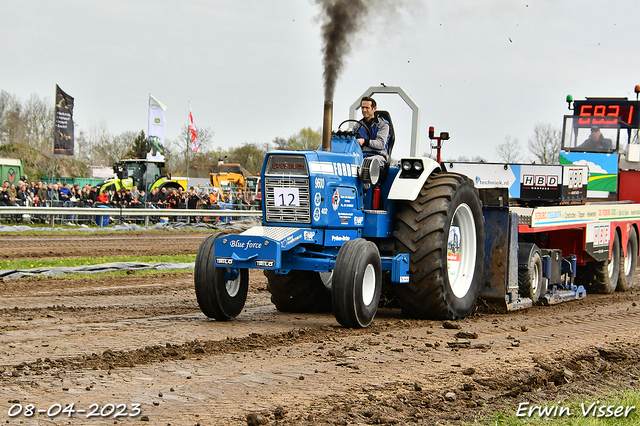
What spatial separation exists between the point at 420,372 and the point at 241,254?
104 inches

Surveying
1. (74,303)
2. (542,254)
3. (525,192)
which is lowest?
(74,303)

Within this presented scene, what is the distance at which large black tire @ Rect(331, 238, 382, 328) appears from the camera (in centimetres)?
748

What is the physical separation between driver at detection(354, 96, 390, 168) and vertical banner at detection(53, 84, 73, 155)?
19.9 m

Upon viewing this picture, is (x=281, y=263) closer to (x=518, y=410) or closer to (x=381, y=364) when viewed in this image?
(x=381, y=364)

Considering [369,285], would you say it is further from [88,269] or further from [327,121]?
[88,269]

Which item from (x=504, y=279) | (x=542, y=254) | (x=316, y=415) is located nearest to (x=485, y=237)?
(x=504, y=279)

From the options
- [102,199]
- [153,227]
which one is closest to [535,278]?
[153,227]

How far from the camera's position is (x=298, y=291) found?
9.34 meters

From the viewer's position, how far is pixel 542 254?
10938mm

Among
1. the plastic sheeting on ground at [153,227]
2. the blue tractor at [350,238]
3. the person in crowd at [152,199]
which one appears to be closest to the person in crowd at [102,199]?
the person in crowd at [152,199]

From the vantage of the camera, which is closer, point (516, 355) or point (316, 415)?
point (316, 415)

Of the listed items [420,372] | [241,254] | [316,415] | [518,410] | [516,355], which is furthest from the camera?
[241,254]

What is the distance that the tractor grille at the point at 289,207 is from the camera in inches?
324

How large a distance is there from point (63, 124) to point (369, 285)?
22.0m
